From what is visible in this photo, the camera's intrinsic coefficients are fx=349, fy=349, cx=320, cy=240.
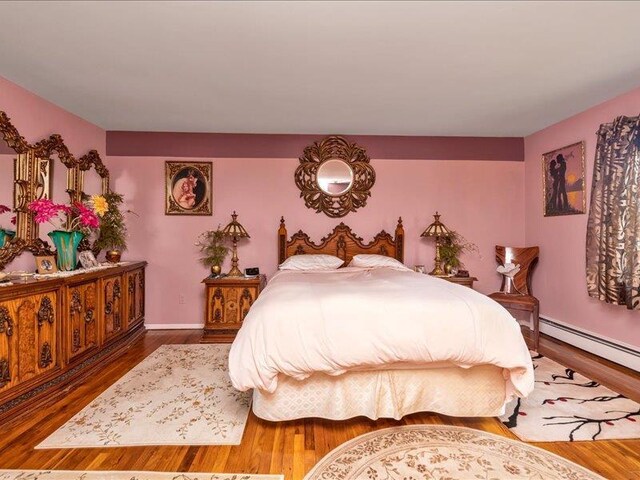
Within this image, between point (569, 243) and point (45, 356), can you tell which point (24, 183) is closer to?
point (45, 356)

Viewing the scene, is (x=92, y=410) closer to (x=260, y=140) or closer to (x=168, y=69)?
(x=168, y=69)

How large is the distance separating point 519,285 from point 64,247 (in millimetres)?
4942

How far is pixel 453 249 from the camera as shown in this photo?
450 centimetres

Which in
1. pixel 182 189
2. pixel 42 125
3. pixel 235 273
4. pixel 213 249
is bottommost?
pixel 235 273

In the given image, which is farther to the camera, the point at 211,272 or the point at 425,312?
the point at 211,272

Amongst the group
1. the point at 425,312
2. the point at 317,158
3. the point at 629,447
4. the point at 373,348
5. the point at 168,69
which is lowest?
the point at 629,447

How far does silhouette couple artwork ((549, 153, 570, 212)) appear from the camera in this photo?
4.07 metres

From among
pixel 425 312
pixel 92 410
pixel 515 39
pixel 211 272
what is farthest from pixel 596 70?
pixel 92 410

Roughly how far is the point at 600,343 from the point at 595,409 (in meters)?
1.39

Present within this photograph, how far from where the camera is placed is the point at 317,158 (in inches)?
182

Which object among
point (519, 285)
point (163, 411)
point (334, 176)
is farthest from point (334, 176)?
point (163, 411)

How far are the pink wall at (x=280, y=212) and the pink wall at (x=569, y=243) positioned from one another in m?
0.28

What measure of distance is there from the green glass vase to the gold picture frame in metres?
0.25

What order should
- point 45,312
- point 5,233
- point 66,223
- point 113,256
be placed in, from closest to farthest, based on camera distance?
point 45,312, point 5,233, point 66,223, point 113,256
